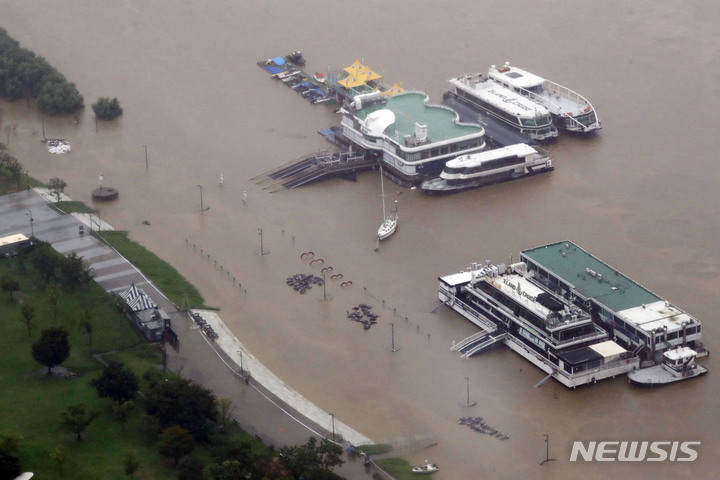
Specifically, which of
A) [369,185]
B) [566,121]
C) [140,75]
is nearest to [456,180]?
[369,185]

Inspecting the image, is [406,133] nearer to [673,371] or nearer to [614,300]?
[614,300]

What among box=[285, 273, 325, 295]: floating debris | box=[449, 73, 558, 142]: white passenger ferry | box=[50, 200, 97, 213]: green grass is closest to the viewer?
box=[285, 273, 325, 295]: floating debris

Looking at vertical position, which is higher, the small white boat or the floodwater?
the floodwater

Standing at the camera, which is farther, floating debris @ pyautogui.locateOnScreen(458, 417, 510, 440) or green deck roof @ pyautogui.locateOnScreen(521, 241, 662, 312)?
green deck roof @ pyautogui.locateOnScreen(521, 241, 662, 312)

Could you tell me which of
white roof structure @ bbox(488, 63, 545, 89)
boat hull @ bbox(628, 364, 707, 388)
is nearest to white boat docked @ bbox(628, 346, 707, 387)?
boat hull @ bbox(628, 364, 707, 388)

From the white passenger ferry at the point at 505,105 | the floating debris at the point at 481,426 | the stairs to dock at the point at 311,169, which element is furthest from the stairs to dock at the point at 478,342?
the white passenger ferry at the point at 505,105

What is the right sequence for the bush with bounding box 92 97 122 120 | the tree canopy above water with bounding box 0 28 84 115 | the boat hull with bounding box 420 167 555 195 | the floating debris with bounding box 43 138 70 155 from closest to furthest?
the boat hull with bounding box 420 167 555 195
the floating debris with bounding box 43 138 70 155
the bush with bounding box 92 97 122 120
the tree canopy above water with bounding box 0 28 84 115

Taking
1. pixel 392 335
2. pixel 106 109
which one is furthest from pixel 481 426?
pixel 106 109

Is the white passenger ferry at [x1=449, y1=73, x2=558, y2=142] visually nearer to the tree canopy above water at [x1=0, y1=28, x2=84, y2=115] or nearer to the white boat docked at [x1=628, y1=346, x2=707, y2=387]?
the tree canopy above water at [x1=0, y1=28, x2=84, y2=115]

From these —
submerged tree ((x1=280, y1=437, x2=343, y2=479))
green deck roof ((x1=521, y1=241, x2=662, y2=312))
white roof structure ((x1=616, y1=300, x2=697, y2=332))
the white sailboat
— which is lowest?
the white sailboat
